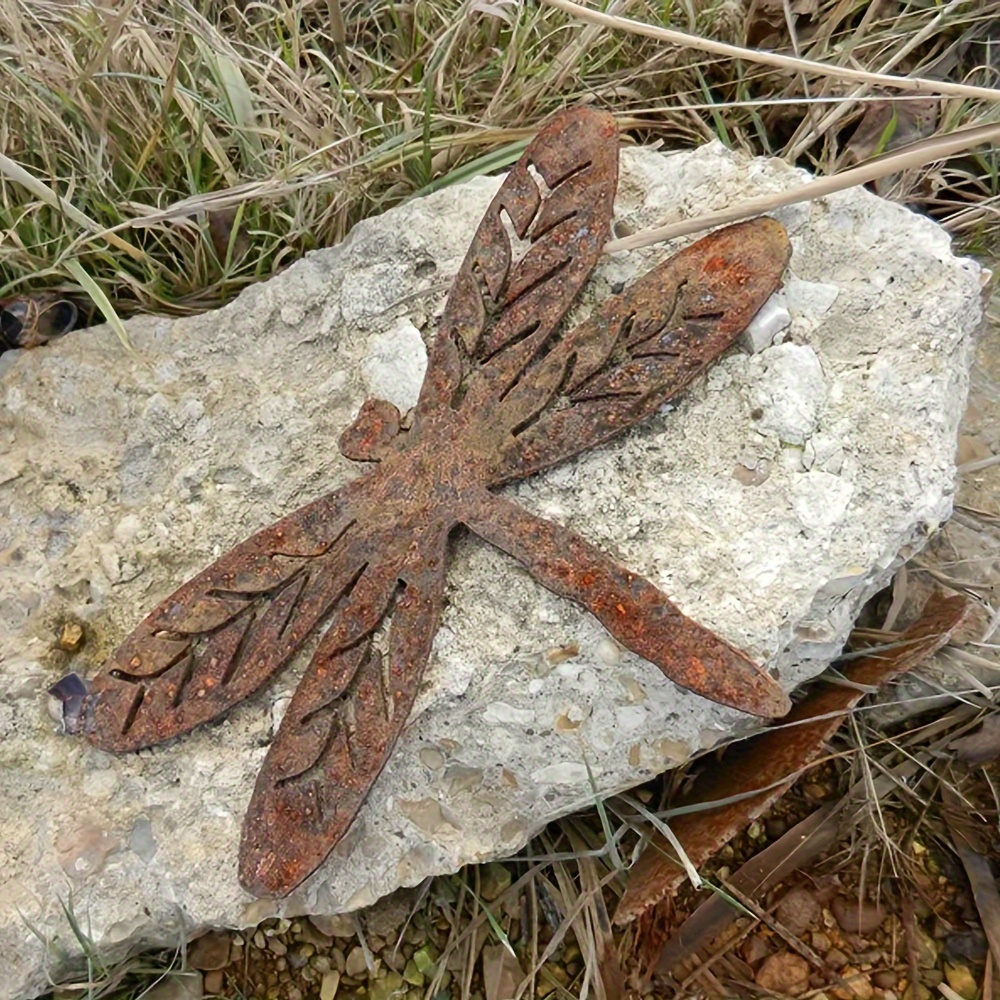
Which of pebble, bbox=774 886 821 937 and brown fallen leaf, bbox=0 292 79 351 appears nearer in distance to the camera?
pebble, bbox=774 886 821 937

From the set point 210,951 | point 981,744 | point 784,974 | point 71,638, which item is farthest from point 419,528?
point 981,744

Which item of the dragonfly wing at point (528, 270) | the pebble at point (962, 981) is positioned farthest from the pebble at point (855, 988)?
the dragonfly wing at point (528, 270)

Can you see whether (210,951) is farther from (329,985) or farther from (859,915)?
(859,915)

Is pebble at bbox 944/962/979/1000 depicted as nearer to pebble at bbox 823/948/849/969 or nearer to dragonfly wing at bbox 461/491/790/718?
pebble at bbox 823/948/849/969

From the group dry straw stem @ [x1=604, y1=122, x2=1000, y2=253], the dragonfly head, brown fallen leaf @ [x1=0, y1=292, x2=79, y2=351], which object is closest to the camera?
dry straw stem @ [x1=604, y1=122, x2=1000, y2=253]

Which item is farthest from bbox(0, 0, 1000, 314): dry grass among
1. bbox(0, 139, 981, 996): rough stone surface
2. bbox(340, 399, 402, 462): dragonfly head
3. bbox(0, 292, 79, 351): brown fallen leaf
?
bbox(340, 399, 402, 462): dragonfly head

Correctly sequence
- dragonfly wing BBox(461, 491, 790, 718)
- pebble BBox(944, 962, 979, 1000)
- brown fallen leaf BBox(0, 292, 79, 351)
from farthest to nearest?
brown fallen leaf BBox(0, 292, 79, 351) < pebble BBox(944, 962, 979, 1000) < dragonfly wing BBox(461, 491, 790, 718)
